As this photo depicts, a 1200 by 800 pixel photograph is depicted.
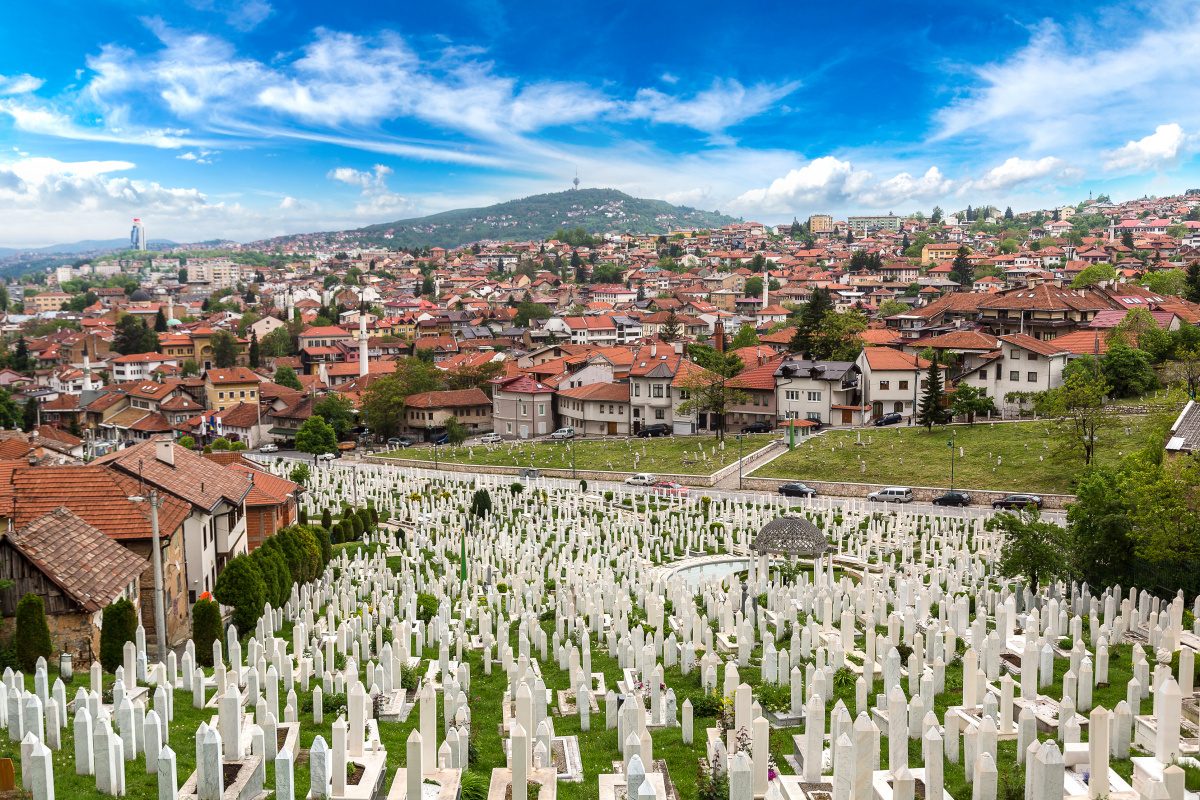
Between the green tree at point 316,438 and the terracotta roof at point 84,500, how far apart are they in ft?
125

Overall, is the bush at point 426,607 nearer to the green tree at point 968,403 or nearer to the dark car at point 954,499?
the dark car at point 954,499

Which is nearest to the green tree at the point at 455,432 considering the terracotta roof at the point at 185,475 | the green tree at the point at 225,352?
the terracotta roof at the point at 185,475

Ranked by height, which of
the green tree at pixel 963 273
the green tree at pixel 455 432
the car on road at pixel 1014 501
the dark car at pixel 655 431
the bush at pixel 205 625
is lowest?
the green tree at pixel 455 432

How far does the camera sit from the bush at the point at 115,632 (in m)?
16.8

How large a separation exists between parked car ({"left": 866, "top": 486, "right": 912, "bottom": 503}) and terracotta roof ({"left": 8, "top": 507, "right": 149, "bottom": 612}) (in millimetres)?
28699

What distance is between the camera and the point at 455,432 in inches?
2486

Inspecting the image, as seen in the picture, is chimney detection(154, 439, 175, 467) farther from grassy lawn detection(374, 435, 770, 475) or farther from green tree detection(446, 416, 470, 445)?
green tree detection(446, 416, 470, 445)

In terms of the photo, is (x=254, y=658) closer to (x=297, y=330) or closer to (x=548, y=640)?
(x=548, y=640)

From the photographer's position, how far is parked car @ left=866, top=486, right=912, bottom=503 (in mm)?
39219

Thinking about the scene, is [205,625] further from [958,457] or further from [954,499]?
[958,457]

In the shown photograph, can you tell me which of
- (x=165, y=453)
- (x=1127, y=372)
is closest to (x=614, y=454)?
(x=1127, y=372)

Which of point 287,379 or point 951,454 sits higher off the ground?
point 951,454

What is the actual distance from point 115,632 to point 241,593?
401 centimetres

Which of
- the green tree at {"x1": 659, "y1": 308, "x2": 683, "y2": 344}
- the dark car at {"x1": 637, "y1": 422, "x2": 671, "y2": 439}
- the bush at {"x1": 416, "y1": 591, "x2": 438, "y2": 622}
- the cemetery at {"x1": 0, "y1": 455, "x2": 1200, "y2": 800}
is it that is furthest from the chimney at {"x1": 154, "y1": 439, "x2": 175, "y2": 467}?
the green tree at {"x1": 659, "y1": 308, "x2": 683, "y2": 344}
